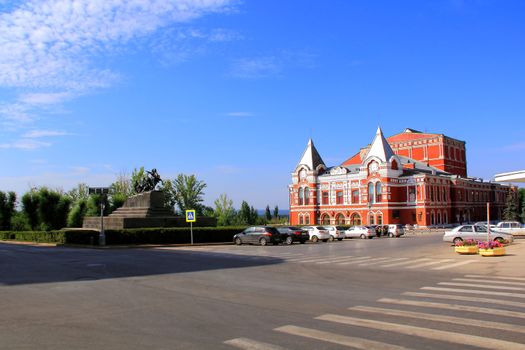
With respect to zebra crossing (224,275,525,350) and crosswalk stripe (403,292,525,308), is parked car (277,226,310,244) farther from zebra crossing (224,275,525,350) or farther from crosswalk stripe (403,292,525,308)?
zebra crossing (224,275,525,350)

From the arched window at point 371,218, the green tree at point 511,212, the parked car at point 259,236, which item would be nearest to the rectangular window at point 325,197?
the arched window at point 371,218

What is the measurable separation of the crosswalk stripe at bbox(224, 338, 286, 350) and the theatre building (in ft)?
216

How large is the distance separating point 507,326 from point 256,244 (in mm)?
28524

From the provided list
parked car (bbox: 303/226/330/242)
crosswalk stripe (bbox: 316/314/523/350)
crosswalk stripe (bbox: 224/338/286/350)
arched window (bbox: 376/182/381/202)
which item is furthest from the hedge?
arched window (bbox: 376/182/381/202)

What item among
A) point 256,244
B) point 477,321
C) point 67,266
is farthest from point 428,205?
point 477,321

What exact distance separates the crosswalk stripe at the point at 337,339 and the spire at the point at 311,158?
241 ft

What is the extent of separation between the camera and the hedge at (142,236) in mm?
33062

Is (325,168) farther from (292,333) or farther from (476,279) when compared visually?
(292,333)

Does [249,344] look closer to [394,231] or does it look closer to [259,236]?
[259,236]

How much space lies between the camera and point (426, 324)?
7867 mm

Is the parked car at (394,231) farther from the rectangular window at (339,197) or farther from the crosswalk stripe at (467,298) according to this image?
the crosswalk stripe at (467,298)

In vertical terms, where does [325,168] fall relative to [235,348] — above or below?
above

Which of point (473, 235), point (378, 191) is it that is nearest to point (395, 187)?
point (378, 191)

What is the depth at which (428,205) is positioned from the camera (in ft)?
231
